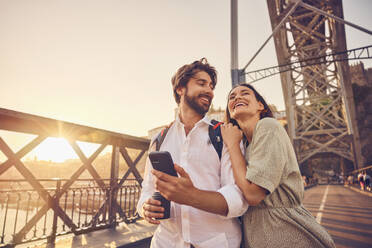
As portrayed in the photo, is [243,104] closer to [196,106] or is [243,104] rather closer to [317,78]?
[196,106]

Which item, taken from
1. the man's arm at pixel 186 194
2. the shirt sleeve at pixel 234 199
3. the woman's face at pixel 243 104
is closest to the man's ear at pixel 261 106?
the woman's face at pixel 243 104

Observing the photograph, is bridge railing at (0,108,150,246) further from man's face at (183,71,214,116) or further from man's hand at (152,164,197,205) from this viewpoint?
man's hand at (152,164,197,205)

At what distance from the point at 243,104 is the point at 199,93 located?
36 centimetres

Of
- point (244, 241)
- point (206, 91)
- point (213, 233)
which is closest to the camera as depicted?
point (213, 233)

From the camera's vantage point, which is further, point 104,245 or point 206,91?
point 104,245

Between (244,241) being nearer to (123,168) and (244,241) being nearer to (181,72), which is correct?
(181,72)

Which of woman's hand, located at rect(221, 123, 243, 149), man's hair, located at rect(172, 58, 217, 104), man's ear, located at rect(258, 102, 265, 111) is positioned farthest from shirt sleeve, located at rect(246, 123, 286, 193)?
man's hair, located at rect(172, 58, 217, 104)

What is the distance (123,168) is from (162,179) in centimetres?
→ 7373

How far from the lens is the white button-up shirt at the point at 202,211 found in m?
1.16

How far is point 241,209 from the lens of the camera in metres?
1.10

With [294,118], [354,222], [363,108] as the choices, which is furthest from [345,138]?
[363,108]

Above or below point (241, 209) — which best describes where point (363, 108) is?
above

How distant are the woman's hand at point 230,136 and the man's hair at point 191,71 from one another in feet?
2.01

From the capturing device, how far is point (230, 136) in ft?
4.53
